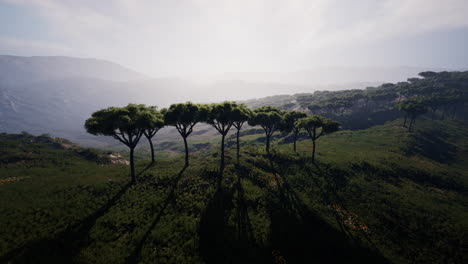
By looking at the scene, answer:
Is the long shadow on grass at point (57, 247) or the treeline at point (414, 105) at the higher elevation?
the long shadow on grass at point (57, 247)

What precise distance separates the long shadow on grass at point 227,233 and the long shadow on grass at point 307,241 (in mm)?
2741

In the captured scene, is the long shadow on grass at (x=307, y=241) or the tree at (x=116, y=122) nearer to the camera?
the long shadow on grass at (x=307, y=241)

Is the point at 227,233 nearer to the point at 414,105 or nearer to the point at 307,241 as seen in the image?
the point at 307,241

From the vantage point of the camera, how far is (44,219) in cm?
2016

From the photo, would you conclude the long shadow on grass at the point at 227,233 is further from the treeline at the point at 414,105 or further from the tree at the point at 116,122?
the treeline at the point at 414,105

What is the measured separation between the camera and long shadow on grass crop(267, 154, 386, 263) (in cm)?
1866

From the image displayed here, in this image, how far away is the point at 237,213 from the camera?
2355cm

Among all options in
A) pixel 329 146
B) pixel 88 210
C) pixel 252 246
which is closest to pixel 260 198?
pixel 252 246

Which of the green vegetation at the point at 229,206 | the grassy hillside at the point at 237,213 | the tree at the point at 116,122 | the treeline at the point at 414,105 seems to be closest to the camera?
the grassy hillside at the point at 237,213

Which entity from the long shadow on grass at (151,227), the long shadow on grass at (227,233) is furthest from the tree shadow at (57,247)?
the long shadow on grass at (227,233)

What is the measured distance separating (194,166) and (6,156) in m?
45.3

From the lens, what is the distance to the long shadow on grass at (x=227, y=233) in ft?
57.7

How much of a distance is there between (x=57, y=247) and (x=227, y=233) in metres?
16.7

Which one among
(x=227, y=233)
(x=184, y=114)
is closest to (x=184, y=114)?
(x=184, y=114)
